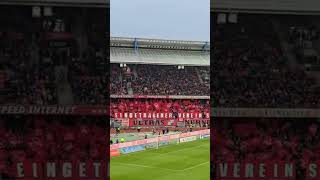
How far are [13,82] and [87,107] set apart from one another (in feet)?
4.33

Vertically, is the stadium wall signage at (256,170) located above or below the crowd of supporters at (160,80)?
below

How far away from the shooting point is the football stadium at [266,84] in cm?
853

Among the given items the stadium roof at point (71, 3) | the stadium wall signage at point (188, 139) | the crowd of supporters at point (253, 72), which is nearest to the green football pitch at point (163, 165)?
the stadium wall signage at point (188, 139)

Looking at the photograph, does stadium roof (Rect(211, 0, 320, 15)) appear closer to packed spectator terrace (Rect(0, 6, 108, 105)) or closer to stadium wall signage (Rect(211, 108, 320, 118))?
stadium wall signage (Rect(211, 108, 320, 118))

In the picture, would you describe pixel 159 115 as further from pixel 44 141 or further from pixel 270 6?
pixel 270 6

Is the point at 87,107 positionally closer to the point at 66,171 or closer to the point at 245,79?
the point at 66,171

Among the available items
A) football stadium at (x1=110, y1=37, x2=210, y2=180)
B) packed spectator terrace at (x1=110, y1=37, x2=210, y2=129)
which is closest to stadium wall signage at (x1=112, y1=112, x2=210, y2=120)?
football stadium at (x1=110, y1=37, x2=210, y2=180)

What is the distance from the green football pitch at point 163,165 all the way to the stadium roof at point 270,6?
46.6 feet

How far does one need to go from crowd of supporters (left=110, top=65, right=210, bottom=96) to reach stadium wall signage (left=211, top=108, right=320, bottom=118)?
46.9 m

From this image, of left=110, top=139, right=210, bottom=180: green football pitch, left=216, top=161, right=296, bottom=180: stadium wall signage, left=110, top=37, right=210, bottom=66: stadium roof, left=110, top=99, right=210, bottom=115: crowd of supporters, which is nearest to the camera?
left=216, top=161, right=296, bottom=180: stadium wall signage

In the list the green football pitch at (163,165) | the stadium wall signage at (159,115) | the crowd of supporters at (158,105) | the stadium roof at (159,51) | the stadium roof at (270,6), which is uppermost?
the stadium roof at (159,51)

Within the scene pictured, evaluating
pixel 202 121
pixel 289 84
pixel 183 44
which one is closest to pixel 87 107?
pixel 289 84

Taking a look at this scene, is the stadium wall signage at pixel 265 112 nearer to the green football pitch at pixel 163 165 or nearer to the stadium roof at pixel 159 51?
the green football pitch at pixel 163 165

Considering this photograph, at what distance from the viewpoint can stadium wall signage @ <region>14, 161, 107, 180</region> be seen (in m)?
8.62
